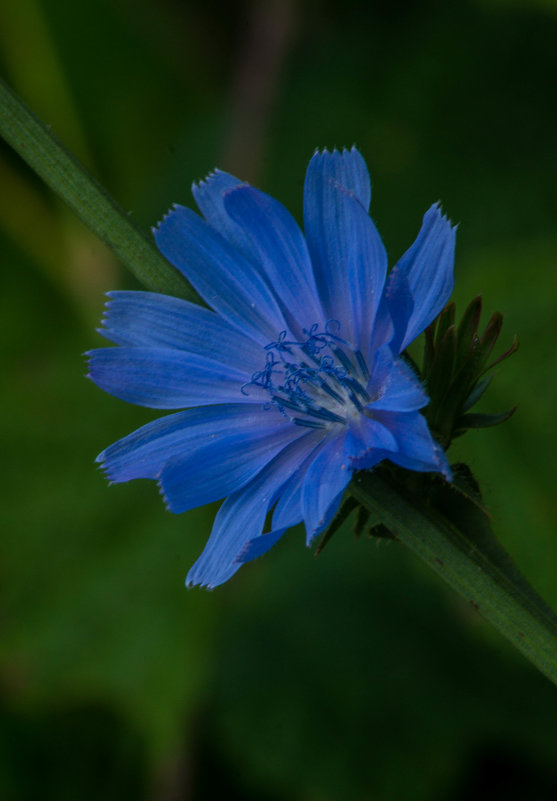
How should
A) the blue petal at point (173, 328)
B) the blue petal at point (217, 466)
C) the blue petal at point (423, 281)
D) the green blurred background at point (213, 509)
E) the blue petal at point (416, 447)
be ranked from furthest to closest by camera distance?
1. the green blurred background at point (213, 509)
2. the blue petal at point (173, 328)
3. the blue petal at point (217, 466)
4. the blue petal at point (423, 281)
5. the blue petal at point (416, 447)

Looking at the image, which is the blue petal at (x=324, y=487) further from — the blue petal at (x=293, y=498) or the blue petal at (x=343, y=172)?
the blue petal at (x=343, y=172)

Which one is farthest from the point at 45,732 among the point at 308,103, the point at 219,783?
the point at 308,103

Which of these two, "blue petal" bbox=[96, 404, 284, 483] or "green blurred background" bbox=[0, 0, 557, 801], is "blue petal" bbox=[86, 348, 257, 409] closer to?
"blue petal" bbox=[96, 404, 284, 483]

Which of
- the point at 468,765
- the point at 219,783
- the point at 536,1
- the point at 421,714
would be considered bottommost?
the point at 468,765

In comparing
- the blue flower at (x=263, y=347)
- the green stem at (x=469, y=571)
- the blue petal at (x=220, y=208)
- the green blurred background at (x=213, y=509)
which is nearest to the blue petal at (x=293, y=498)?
the blue flower at (x=263, y=347)

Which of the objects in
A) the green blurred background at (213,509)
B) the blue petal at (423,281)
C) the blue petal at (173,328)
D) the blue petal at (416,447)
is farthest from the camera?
the green blurred background at (213,509)

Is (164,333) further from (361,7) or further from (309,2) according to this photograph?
(309,2)
